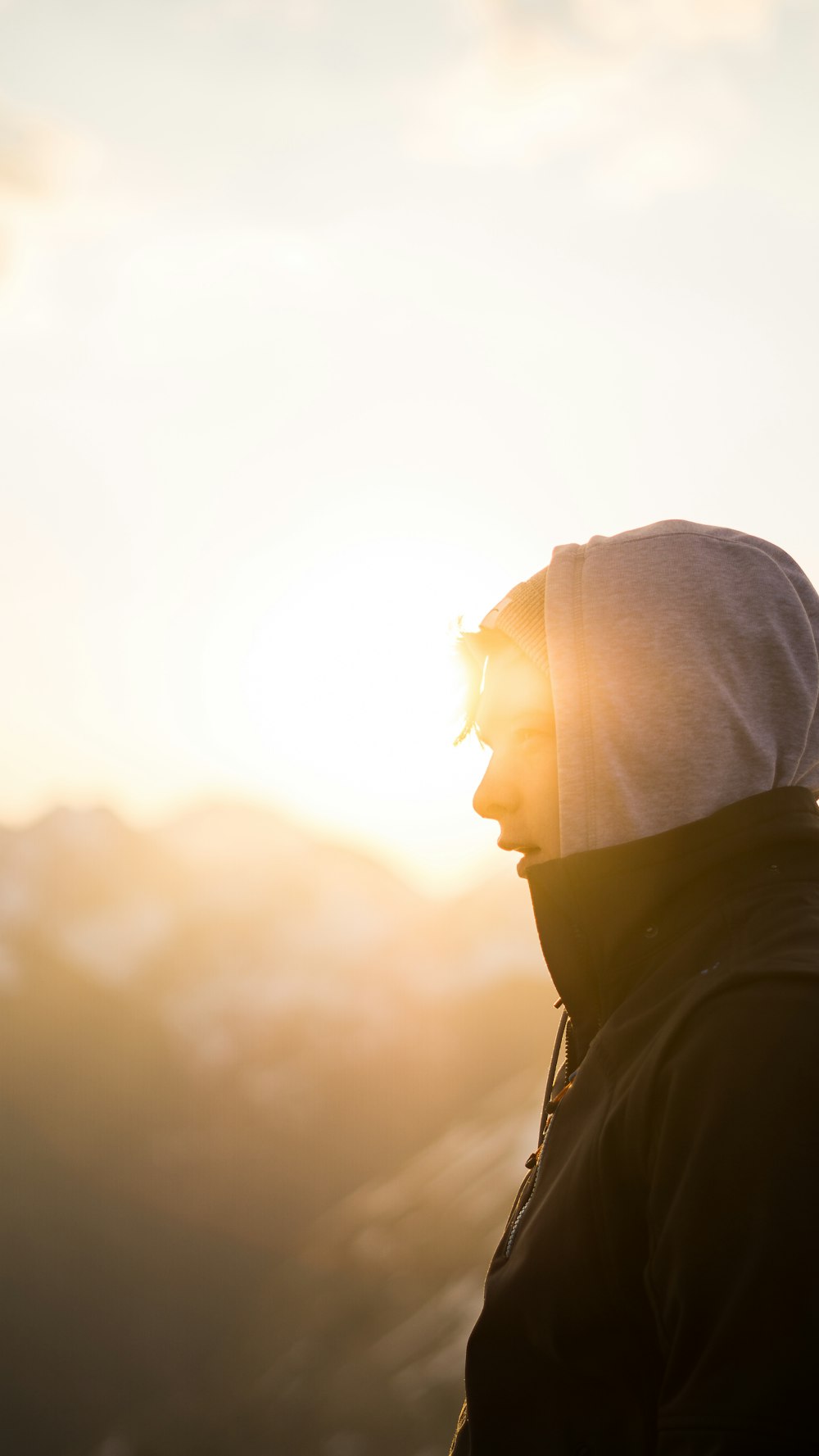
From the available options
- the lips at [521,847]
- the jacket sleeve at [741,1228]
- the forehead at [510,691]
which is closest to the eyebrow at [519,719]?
the forehead at [510,691]

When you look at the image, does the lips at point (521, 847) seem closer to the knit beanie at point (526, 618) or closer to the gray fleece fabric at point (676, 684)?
the gray fleece fabric at point (676, 684)

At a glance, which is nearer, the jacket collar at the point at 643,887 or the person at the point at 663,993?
the person at the point at 663,993

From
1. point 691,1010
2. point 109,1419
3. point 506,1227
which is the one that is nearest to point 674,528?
point 691,1010

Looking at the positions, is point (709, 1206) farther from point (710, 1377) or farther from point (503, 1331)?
point (503, 1331)

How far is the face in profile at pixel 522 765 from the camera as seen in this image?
5.02 feet

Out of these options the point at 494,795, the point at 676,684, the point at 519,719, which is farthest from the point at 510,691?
the point at 676,684

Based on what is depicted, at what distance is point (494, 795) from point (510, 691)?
20cm

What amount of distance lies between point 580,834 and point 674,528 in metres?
0.55

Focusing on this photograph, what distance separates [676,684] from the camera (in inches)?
56.2

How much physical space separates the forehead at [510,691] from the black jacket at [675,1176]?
11.6 inches

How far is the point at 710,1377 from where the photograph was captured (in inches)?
34.5

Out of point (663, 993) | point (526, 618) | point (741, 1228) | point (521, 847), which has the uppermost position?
point (526, 618)

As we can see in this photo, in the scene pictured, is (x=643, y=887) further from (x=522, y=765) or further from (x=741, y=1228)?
(x=741, y=1228)

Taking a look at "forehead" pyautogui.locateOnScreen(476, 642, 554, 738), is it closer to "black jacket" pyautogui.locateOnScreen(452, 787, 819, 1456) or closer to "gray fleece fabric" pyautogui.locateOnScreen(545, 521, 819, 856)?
"gray fleece fabric" pyautogui.locateOnScreen(545, 521, 819, 856)
